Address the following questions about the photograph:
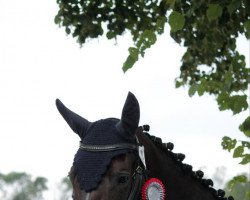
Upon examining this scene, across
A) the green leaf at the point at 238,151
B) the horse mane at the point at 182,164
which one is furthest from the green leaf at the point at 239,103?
the horse mane at the point at 182,164

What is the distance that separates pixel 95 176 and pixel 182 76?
23.4ft

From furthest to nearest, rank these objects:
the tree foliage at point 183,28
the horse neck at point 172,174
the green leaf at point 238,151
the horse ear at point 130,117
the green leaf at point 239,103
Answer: the tree foliage at point 183,28, the green leaf at point 238,151, the green leaf at point 239,103, the horse neck at point 172,174, the horse ear at point 130,117

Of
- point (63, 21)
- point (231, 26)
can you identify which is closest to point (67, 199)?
point (231, 26)

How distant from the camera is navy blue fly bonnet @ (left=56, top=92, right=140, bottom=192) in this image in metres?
3.88

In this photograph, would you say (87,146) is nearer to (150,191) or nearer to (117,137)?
(117,137)

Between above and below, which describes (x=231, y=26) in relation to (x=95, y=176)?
above

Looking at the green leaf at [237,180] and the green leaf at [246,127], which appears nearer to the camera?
the green leaf at [246,127]

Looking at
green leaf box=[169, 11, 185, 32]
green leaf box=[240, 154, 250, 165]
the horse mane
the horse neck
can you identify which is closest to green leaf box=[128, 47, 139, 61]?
green leaf box=[169, 11, 185, 32]

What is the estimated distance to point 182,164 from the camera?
443 centimetres

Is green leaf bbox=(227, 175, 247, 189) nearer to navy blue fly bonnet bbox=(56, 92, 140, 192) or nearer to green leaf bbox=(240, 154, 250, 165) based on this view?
green leaf bbox=(240, 154, 250, 165)

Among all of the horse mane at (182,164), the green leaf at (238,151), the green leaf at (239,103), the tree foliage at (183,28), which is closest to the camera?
the horse mane at (182,164)

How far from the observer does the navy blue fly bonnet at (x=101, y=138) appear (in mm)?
3883

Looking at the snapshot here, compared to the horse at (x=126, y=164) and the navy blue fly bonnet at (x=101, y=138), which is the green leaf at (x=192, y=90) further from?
the navy blue fly bonnet at (x=101, y=138)

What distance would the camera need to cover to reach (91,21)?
30.5 ft
